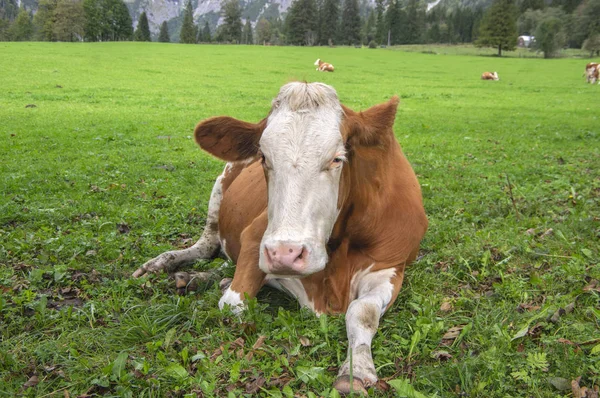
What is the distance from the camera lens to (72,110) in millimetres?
17094

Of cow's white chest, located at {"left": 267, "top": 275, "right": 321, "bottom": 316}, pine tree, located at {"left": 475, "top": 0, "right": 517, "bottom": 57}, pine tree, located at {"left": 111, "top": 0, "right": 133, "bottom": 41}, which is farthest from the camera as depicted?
pine tree, located at {"left": 111, "top": 0, "right": 133, "bottom": 41}

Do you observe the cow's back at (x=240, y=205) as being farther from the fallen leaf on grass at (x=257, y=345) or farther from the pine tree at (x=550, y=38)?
the pine tree at (x=550, y=38)

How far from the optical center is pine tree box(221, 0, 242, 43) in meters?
111

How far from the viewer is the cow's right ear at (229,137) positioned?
14.0ft

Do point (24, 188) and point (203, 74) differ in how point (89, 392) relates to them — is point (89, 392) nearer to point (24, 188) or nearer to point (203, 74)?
point (24, 188)

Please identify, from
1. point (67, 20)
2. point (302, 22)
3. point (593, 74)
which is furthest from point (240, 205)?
point (302, 22)

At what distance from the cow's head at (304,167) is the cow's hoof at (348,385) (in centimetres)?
68

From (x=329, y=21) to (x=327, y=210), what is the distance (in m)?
107

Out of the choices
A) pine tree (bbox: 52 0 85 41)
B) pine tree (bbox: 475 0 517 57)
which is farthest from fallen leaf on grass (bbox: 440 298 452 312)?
pine tree (bbox: 52 0 85 41)

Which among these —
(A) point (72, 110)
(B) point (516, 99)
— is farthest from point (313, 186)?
(B) point (516, 99)

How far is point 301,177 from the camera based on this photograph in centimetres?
348

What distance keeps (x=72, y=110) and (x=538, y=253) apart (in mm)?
15993

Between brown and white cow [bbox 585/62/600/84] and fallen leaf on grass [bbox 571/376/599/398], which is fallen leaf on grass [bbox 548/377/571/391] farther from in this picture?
brown and white cow [bbox 585/62/600/84]

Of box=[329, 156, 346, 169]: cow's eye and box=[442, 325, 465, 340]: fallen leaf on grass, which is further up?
box=[329, 156, 346, 169]: cow's eye
